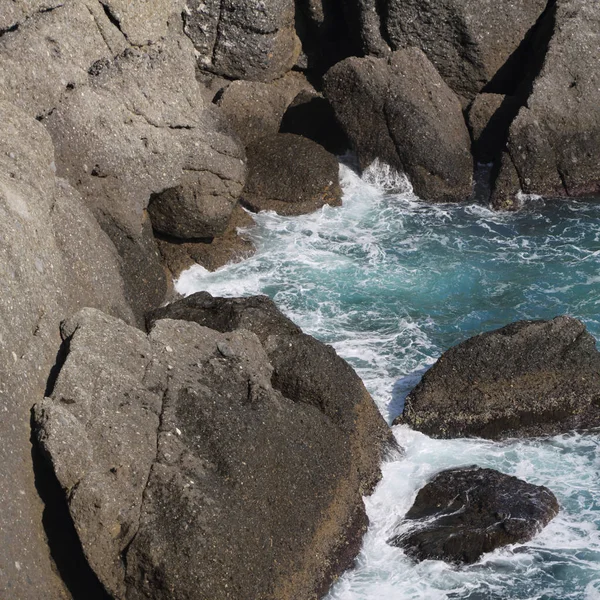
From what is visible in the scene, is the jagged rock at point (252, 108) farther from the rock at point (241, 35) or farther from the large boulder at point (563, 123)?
the large boulder at point (563, 123)

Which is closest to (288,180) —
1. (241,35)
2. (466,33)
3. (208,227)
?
(208,227)

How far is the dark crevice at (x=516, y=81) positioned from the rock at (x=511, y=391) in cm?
656

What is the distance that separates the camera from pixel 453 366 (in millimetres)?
12500

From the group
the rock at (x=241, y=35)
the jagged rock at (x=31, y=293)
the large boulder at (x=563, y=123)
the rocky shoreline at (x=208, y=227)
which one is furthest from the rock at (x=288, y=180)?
the jagged rock at (x=31, y=293)

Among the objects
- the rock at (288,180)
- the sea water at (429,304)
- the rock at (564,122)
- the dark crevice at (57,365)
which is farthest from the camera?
the rock at (564,122)

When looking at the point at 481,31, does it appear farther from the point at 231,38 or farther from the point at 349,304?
the point at 349,304

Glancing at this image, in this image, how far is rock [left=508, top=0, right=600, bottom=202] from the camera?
1827cm

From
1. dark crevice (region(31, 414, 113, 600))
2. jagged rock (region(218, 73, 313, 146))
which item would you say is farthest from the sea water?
dark crevice (region(31, 414, 113, 600))

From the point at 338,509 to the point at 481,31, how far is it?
39.4ft

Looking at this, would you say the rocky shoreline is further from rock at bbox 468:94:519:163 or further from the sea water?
the sea water

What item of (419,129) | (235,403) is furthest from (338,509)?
(419,129)

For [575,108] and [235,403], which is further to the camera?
[575,108]

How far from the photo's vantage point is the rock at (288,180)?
59.1 ft

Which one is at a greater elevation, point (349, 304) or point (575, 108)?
point (575, 108)
